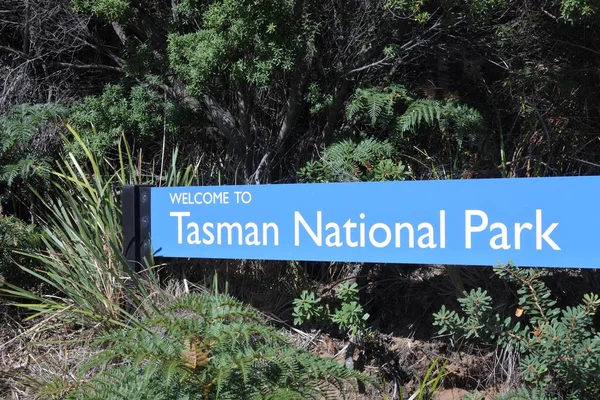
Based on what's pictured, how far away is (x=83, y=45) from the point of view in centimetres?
616

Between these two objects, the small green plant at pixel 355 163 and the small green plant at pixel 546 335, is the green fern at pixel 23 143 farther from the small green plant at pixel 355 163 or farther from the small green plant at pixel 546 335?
the small green plant at pixel 546 335

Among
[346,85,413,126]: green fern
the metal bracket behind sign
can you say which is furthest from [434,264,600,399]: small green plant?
the metal bracket behind sign

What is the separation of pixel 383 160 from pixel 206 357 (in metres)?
2.05

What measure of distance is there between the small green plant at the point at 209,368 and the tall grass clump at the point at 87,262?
1133 millimetres

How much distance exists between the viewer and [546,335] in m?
3.14

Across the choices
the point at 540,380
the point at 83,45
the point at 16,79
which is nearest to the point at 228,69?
the point at 83,45

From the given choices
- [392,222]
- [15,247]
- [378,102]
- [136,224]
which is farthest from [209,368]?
[15,247]

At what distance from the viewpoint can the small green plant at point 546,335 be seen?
9.95 ft

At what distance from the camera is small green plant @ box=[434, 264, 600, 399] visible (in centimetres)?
303

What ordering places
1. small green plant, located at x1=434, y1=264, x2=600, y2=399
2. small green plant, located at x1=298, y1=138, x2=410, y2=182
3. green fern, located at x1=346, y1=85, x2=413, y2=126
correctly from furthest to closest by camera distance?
green fern, located at x1=346, y1=85, x2=413, y2=126, small green plant, located at x1=298, y1=138, x2=410, y2=182, small green plant, located at x1=434, y1=264, x2=600, y2=399

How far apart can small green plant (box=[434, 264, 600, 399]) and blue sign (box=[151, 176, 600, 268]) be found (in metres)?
0.16

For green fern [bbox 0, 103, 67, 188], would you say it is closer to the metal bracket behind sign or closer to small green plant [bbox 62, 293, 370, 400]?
the metal bracket behind sign

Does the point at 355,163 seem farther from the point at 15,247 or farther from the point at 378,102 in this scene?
the point at 15,247

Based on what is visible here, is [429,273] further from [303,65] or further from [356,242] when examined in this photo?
[303,65]
